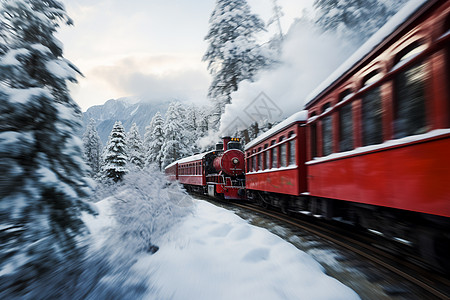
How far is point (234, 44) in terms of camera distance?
17781mm

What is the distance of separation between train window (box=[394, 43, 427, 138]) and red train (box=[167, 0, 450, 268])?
0.04ft

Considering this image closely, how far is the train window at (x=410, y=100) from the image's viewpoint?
2.76m

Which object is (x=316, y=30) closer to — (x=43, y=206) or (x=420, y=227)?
(x=420, y=227)

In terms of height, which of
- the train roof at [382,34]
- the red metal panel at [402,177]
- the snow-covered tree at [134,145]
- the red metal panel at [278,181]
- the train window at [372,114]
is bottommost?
the red metal panel at [278,181]

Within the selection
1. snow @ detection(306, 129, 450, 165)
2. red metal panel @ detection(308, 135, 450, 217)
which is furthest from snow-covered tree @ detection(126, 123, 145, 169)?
red metal panel @ detection(308, 135, 450, 217)

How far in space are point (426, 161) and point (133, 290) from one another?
3.62m

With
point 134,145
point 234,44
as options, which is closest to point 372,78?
point 234,44

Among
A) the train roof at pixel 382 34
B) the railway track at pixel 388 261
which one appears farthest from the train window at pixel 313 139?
the railway track at pixel 388 261

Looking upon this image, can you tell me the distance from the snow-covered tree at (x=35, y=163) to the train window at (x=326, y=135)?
4440mm

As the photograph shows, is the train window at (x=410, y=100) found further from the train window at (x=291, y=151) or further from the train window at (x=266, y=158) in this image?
the train window at (x=266, y=158)

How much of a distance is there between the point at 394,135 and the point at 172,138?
3721 cm

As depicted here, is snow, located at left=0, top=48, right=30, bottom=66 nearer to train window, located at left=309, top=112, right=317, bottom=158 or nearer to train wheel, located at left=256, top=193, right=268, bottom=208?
train window, located at left=309, top=112, right=317, bottom=158

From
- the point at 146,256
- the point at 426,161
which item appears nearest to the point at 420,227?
the point at 426,161

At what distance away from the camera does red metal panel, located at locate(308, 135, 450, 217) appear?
→ 2.44 m
